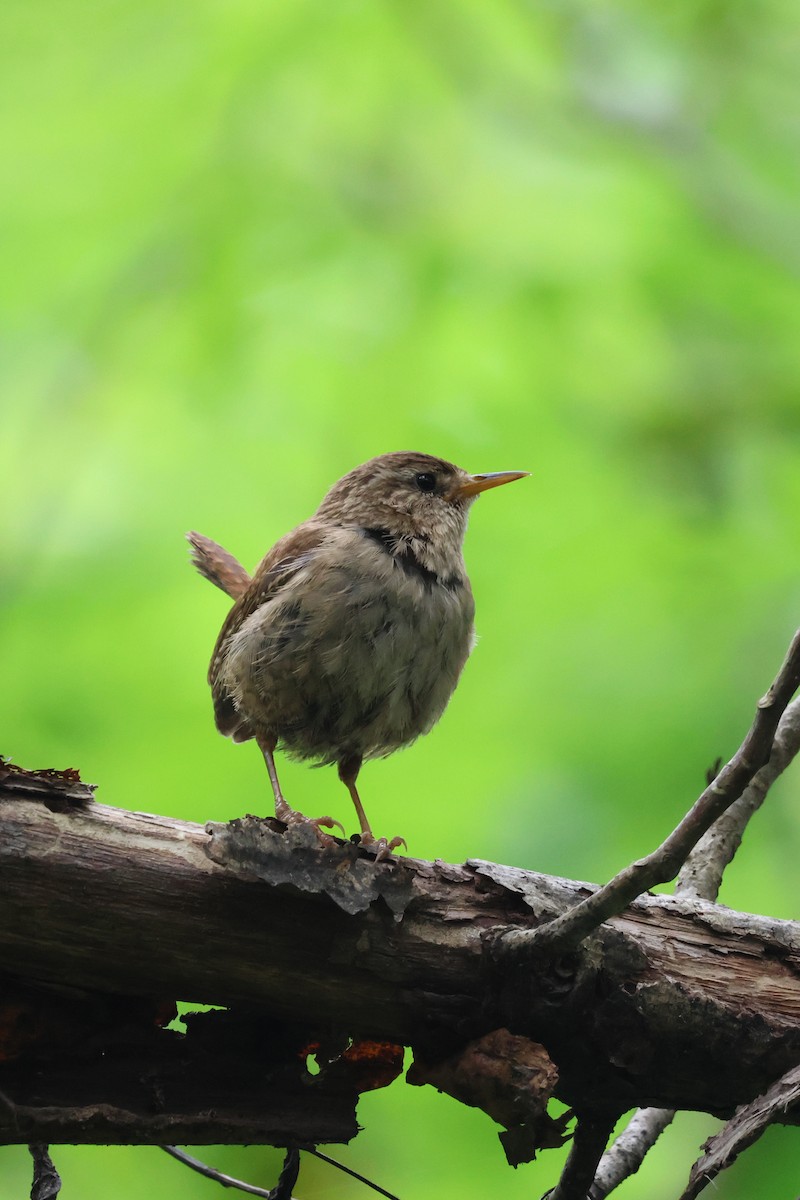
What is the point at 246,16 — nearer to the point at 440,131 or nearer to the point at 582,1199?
the point at 440,131

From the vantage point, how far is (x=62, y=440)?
403cm

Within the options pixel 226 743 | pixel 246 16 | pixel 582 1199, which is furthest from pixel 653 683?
pixel 246 16

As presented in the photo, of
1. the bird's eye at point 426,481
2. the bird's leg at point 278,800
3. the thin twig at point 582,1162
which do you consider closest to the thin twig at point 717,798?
the thin twig at point 582,1162

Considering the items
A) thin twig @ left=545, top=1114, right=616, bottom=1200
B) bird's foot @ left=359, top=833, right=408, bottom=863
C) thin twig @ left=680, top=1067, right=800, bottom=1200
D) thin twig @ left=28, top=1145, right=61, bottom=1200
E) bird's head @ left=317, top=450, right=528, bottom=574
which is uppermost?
bird's head @ left=317, top=450, right=528, bottom=574

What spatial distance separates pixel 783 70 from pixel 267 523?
8.55ft

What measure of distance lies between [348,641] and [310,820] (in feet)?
2.49

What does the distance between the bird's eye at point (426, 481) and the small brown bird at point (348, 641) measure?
0.18 meters

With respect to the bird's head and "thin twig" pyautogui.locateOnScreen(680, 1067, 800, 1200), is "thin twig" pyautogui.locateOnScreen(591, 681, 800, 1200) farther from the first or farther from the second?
the bird's head

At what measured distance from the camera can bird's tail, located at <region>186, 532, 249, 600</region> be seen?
13.4 feet

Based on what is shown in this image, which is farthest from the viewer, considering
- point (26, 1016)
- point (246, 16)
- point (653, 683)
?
point (246, 16)

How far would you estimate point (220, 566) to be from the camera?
4086 millimetres

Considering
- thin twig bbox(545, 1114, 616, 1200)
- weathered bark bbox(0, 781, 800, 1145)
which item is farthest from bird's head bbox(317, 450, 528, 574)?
thin twig bbox(545, 1114, 616, 1200)

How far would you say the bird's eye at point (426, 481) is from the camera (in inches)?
159

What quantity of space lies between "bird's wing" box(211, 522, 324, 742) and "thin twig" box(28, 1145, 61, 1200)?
156 centimetres
